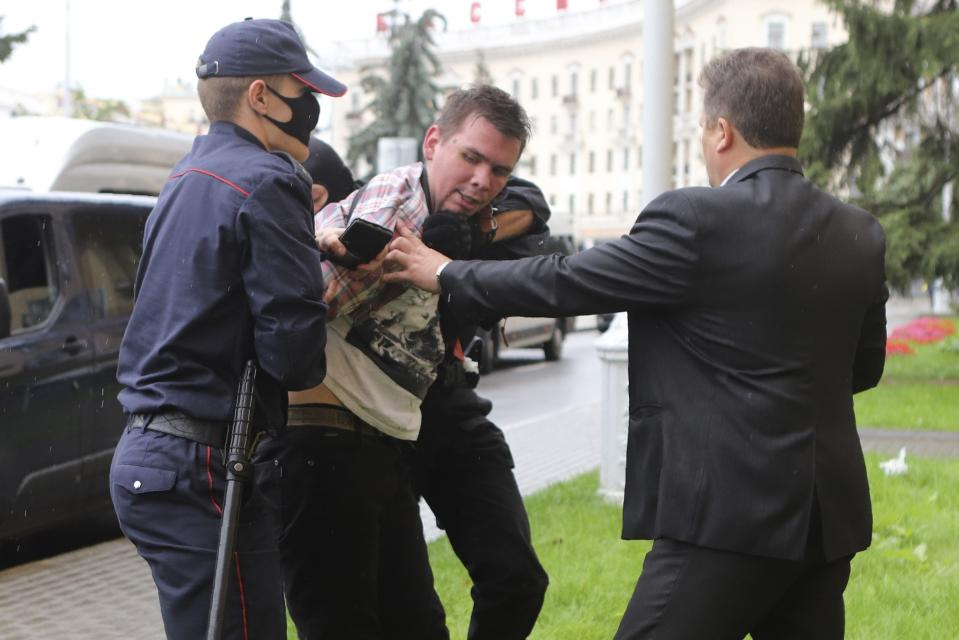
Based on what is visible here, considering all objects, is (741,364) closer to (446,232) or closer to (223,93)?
(446,232)

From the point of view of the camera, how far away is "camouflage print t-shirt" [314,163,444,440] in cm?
374

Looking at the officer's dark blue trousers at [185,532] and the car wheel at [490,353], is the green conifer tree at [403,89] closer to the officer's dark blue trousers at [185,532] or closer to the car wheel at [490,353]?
the car wheel at [490,353]

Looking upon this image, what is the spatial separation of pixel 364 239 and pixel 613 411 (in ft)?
16.4

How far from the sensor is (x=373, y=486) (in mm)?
3830

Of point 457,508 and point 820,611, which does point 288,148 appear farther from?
point 820,611

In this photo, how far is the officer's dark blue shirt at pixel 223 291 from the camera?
9.73ft

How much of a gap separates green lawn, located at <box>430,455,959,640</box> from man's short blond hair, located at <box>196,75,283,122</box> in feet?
9.39

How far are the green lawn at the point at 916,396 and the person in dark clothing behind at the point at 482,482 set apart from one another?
8954 millimetres

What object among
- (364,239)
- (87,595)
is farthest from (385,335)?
(87,595)

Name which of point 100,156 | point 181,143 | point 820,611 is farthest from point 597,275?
point 181,143

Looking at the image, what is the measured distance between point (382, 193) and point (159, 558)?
1.29 metres

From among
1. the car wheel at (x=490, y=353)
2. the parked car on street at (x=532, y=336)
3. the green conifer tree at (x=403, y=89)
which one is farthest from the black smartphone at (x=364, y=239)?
the green conifer tree at (x=403, y=89)

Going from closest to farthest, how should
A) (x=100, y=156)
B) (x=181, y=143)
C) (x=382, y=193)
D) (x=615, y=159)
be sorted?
(x=382, y=193) → (x=100, y=156) → (x=181, y=143) → (x=615, y=159)

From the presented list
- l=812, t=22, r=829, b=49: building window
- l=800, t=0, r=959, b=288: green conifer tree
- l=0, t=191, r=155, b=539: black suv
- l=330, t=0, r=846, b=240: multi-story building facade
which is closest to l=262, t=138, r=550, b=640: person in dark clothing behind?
l=0, t=191, r=155, b=539: black suv
